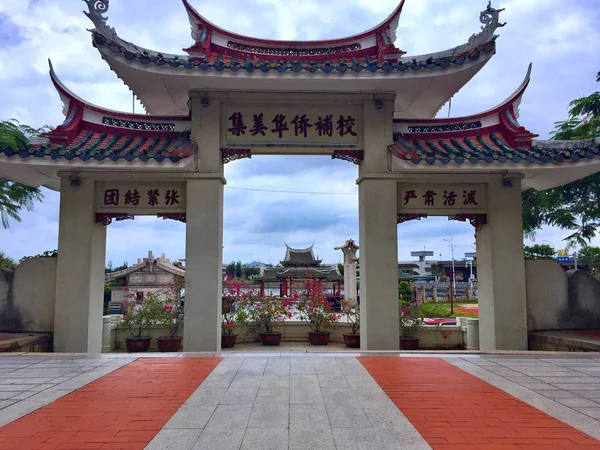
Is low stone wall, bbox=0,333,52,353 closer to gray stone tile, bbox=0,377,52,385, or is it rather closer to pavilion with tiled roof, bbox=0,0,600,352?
pavilion with tiled roof, bbox=0,0,600,352

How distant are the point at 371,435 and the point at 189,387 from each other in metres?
2.17

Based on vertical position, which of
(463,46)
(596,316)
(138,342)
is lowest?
(138,342)

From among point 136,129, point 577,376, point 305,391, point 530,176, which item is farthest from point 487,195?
point 136,129

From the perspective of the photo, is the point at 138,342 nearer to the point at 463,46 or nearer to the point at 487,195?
the point at 487,195

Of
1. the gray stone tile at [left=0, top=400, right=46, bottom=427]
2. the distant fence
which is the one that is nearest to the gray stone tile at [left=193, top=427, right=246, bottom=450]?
the gray stone tile at [left=0, top=400, right=46, bottom=427]

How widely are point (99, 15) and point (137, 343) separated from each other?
641cm

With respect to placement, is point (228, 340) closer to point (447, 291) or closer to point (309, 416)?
point (309, 416)

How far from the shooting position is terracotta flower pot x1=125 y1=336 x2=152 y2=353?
31.1ft

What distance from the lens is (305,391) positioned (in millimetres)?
4527

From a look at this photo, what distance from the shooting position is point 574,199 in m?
10.9

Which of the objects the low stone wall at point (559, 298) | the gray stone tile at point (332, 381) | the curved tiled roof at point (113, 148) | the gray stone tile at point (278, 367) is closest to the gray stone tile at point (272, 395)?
the gray stone tile at point (332, 381)

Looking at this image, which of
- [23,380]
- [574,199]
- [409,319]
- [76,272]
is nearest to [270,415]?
[23,380]

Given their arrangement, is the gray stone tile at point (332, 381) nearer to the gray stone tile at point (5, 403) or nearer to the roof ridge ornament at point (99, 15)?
the gray stone tile at point (5, 403)

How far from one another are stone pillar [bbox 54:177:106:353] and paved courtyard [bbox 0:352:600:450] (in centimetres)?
151
